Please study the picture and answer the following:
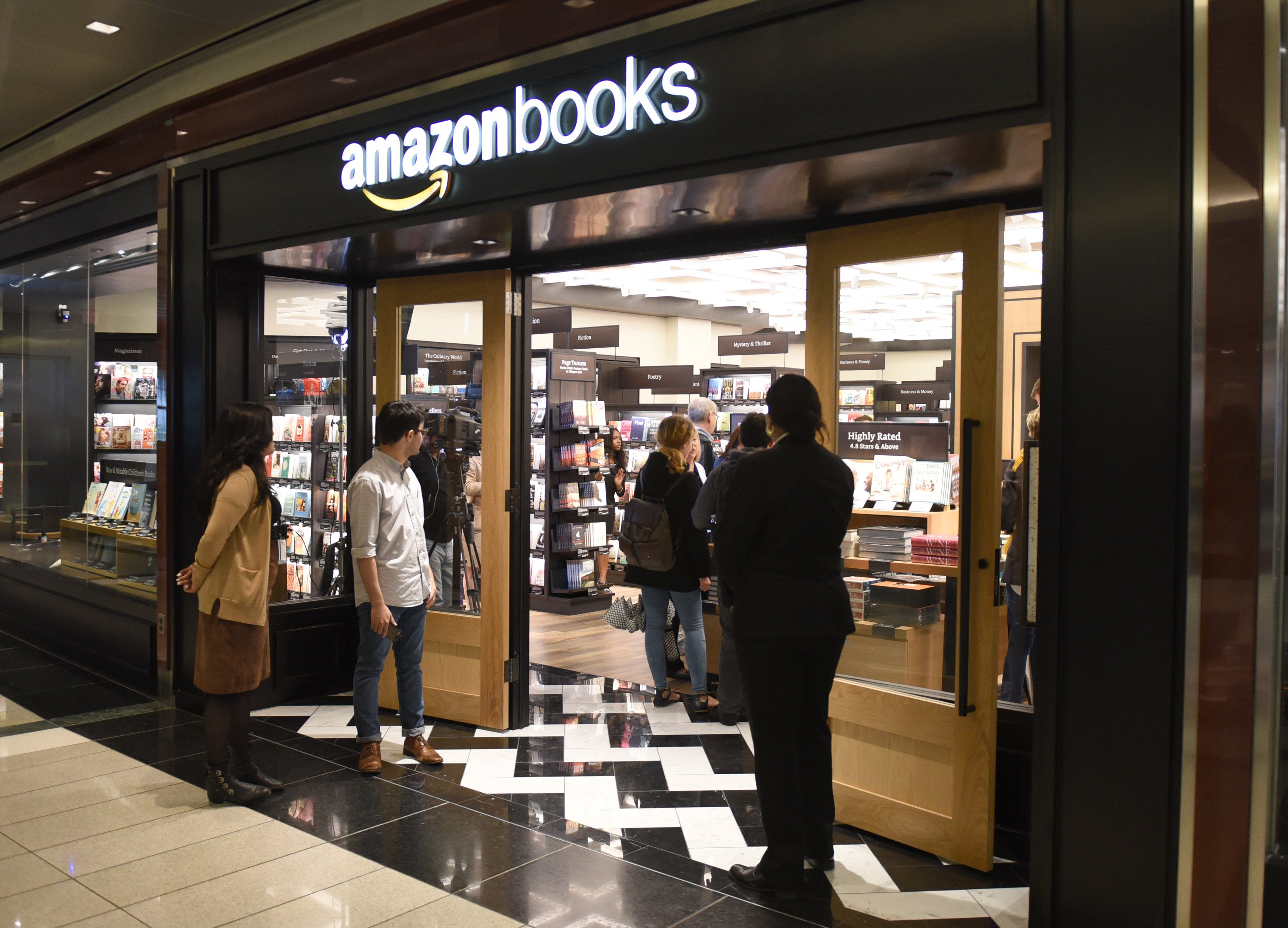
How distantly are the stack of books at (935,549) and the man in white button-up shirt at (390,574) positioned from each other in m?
2.03

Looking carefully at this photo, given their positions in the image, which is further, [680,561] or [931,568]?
[680,561]

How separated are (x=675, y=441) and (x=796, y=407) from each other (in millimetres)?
2067

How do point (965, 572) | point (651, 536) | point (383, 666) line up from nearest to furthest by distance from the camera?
1. point (965, 572)
2. point (383, 666)
3. point (651, 536)

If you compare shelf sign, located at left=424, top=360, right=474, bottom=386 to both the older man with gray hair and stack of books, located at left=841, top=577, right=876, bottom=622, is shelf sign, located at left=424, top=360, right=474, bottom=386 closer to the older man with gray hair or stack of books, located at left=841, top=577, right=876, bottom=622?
the older man with gray hair

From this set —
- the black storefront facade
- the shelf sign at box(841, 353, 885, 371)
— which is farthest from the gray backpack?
the black storefront facade

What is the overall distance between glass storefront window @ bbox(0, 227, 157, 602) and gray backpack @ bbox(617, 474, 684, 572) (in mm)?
2830

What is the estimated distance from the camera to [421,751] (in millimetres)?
4367

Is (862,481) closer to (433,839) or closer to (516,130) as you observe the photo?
(516,130)

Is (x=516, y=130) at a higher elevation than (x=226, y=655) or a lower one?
higher

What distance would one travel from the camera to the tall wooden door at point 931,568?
3264 millimetres

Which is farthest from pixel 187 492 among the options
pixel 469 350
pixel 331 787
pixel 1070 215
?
pixel 1070 215

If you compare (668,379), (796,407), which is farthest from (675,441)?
(668,379)

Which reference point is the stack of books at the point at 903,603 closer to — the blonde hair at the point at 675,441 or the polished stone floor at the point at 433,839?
the polished stone floor at the point at 433,839

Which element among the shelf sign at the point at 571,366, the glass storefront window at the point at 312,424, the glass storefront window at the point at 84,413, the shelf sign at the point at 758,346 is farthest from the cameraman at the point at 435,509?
the shelf sign at the point at 758,346
